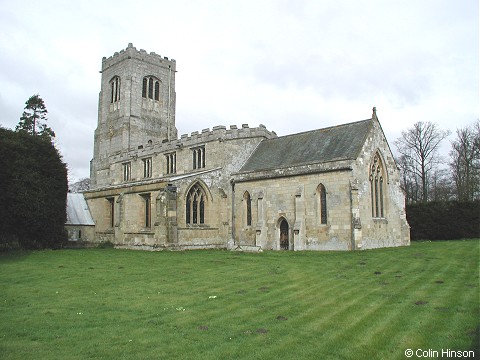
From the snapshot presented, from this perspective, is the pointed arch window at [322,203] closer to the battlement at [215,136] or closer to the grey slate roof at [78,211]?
the battlement at [215,136]

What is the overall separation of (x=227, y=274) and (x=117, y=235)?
18.4m

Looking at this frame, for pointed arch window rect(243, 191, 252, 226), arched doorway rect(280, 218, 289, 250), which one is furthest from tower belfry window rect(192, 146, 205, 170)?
arched doorway rect(280, 218, 289, 250)

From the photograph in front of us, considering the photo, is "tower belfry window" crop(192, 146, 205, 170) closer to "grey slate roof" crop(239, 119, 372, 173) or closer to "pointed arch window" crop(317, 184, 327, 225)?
"grey slate roof" crop(239, 119, 372, 173)

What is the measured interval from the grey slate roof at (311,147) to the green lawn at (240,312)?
1090 cm

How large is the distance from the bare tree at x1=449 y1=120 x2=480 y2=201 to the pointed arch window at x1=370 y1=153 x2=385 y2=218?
1496cm

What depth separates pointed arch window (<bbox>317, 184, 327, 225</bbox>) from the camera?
25.7 m

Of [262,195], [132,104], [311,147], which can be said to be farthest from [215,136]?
[132,104]

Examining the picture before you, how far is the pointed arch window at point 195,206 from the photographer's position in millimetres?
29359

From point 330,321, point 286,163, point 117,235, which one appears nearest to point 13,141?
point 117,235

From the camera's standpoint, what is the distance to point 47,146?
2877cm

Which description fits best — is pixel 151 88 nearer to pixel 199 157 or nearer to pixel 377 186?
pixel 199 157

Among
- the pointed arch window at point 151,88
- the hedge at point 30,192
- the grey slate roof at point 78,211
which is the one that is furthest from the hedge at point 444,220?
the pointed arch window at point 151,88

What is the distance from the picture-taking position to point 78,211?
117 ft

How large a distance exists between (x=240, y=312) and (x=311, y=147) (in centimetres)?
2080
